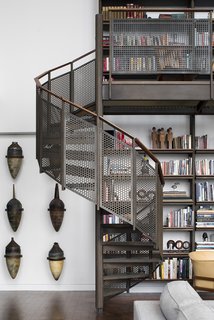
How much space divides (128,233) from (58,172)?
1.65m

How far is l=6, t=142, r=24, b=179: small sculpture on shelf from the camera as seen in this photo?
26.6ft

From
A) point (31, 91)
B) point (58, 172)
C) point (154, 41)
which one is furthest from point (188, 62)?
point (31, 91)

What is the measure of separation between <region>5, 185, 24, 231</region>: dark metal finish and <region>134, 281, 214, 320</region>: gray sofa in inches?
178

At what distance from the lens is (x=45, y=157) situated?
663 centimetres

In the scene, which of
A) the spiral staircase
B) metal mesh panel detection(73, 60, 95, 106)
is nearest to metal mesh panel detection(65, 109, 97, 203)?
the spiral staircase

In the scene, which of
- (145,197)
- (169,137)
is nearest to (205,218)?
(169,137)

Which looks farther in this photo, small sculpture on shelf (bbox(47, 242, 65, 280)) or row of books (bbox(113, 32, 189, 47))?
small sculpture on shelf (bbox(47, 242, 65, 280))

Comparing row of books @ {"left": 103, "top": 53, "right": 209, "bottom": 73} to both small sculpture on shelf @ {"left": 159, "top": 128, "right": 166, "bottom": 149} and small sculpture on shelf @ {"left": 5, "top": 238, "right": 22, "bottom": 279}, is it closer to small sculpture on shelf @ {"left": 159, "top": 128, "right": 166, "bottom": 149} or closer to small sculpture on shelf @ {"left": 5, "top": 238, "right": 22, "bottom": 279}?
small sculpture on shelf @ {"left": 159, "top": 128, "right": 166, "bottom": 149}

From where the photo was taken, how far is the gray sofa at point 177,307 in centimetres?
289

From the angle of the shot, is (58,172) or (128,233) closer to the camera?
(58,172)

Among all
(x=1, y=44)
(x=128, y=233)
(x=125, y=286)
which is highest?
(x=1, y=44)

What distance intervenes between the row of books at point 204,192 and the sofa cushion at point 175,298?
4.35 metres

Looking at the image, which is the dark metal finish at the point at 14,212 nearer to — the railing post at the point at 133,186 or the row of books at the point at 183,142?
the railing post at the point at 133,186

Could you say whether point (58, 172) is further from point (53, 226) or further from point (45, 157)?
point (53, 226)
